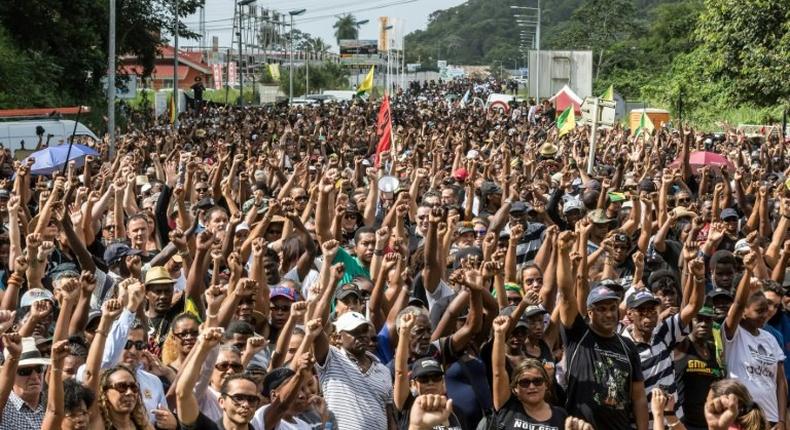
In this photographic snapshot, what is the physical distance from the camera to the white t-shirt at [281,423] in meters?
6.36

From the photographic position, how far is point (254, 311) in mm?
7930

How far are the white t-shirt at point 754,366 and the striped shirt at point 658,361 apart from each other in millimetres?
409

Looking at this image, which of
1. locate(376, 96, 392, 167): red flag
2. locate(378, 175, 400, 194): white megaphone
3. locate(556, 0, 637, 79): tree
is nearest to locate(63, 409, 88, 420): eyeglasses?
locate(378, 175, 400, 194): white megaphone

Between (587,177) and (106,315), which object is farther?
(587,177)

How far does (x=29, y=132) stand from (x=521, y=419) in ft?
62.4

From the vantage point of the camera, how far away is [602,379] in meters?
7.21

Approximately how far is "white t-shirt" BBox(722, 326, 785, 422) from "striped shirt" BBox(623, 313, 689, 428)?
41cm

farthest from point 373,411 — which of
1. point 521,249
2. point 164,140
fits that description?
point 164,140

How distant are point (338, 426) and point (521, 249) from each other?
4411mm

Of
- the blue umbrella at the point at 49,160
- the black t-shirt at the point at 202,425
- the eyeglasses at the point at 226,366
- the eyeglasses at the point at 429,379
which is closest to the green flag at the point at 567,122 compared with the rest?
the blue umbrella at the point at 49,160

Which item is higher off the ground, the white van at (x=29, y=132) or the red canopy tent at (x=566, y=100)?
the red canopy tent at (x=566, y=100)

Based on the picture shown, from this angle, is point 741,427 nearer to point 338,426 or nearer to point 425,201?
point 338,426

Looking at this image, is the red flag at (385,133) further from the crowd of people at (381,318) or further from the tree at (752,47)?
the tree at (752,47)

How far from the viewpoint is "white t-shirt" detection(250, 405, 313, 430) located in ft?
20.9
